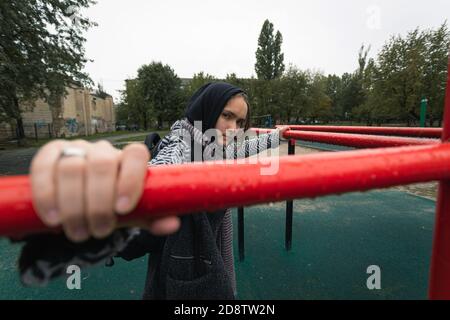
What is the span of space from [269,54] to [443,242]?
31610 millimetres

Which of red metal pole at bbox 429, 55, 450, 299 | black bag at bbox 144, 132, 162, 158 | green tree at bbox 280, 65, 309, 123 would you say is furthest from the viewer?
green tree at bbox 280, 65, 309, 123

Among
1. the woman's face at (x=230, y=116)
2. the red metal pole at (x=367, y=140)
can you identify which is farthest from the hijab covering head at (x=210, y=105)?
the red metal pole at (x=367, y=140)

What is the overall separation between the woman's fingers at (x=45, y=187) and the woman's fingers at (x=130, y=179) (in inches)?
2.4

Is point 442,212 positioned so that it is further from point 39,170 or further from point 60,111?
point 60,111

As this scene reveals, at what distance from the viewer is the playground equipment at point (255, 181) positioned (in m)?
0.27

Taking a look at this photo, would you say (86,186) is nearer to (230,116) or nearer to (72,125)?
(230,116)

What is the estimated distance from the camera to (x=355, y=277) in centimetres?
177

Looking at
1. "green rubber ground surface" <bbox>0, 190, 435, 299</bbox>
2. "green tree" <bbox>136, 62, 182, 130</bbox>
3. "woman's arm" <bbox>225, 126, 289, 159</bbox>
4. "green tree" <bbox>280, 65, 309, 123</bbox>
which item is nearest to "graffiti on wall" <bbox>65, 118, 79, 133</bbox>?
"green tree" <bbox>136, 62, 182, 130</bbox>

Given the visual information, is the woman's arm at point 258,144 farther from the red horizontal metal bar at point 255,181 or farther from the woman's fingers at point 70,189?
the woman's fingers at point 70,189

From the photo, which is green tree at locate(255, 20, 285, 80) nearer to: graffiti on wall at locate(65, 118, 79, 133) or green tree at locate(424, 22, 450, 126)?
green tree at locate(424, 22, 450, 126)

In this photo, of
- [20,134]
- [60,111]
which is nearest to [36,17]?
[20,134]

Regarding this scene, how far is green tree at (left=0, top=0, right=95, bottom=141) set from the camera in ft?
19.2

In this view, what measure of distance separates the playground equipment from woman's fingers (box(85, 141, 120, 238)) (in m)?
0.03

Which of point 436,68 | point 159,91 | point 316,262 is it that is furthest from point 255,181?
point 159,91
